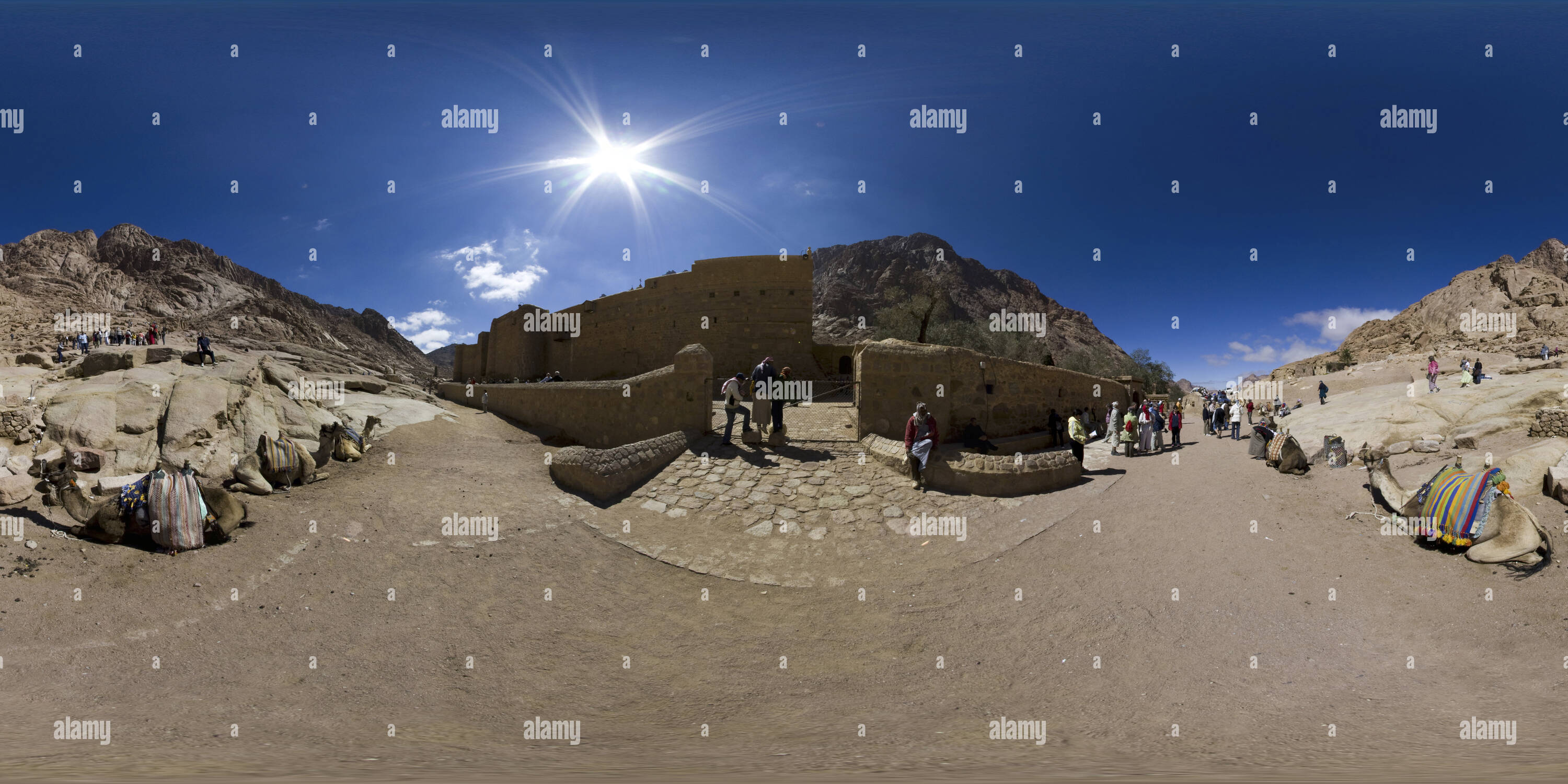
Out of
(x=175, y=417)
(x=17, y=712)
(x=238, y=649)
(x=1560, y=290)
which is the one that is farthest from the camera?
(x=1560, y=290)

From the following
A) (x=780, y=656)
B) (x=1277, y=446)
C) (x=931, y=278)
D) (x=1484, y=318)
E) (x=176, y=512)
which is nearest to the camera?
(x=780, y=656)

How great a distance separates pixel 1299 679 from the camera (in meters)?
4.43

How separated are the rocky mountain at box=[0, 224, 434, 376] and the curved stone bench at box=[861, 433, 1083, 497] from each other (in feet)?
136

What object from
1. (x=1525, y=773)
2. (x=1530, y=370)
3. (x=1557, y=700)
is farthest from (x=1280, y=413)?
(x=1525, y=773)

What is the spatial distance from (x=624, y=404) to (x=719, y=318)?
41.0 ft

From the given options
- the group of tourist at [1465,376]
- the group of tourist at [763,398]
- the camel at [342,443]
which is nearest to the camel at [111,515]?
the camel at [342,443]

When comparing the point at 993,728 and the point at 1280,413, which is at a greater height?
the point at 1280,413

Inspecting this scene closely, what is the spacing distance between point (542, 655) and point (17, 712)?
11.3 ft

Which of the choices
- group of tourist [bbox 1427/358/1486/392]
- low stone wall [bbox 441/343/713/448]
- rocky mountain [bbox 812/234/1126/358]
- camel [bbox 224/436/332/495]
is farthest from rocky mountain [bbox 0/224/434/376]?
rocky mountain [bbox 812/234/1126/358]

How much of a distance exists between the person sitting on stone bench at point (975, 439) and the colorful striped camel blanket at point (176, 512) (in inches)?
485

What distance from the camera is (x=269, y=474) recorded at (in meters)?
8.25

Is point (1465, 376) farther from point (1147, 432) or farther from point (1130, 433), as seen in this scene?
point (1130, 433)

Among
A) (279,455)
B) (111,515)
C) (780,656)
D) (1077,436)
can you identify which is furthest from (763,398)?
(111,515)

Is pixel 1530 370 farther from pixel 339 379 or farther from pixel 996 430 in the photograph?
pixel 339 379
